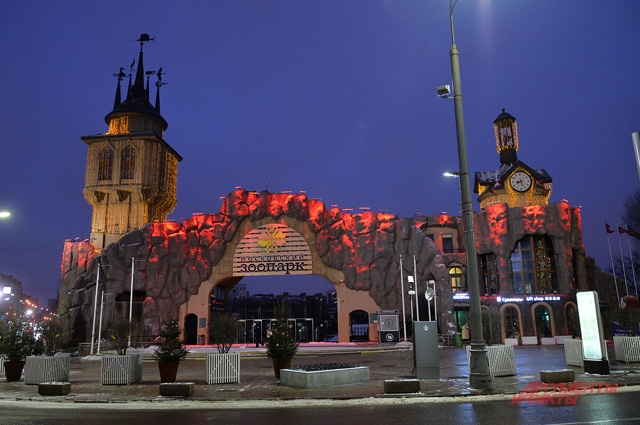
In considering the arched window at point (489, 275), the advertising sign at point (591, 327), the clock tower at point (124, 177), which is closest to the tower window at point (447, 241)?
the arched window at point (489, 275)

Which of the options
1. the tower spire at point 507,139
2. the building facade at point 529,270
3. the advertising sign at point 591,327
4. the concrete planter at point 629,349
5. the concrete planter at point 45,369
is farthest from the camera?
the tower spire at point 507,139

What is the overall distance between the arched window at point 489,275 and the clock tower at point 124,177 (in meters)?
36.6

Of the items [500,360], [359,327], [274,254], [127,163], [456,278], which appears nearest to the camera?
[500,360]

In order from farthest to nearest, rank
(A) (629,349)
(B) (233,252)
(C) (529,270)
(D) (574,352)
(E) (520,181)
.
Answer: (E) (520,181), (B) (233,252), (C) (529,270), (A) (629,349), (D) (574,352)

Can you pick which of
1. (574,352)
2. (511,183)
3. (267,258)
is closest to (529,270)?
(511,183)

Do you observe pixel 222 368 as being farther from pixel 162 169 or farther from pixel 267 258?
pixel 162 169

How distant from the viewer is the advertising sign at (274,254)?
45.9 meters

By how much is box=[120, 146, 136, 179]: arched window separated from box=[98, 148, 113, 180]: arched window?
1394 millimetres

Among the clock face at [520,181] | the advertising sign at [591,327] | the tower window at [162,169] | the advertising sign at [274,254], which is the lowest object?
the advertising sign at [591,327]

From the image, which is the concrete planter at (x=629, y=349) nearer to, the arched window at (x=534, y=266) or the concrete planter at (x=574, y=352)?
the concrete planter at (x=574, y=352)

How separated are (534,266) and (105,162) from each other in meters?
46.9

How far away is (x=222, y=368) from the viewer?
16.9m

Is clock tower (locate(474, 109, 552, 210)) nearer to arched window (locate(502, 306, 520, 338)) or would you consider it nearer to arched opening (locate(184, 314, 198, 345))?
arched window (locate(502, 306, 520, 338))

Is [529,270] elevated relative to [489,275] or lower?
elevated
